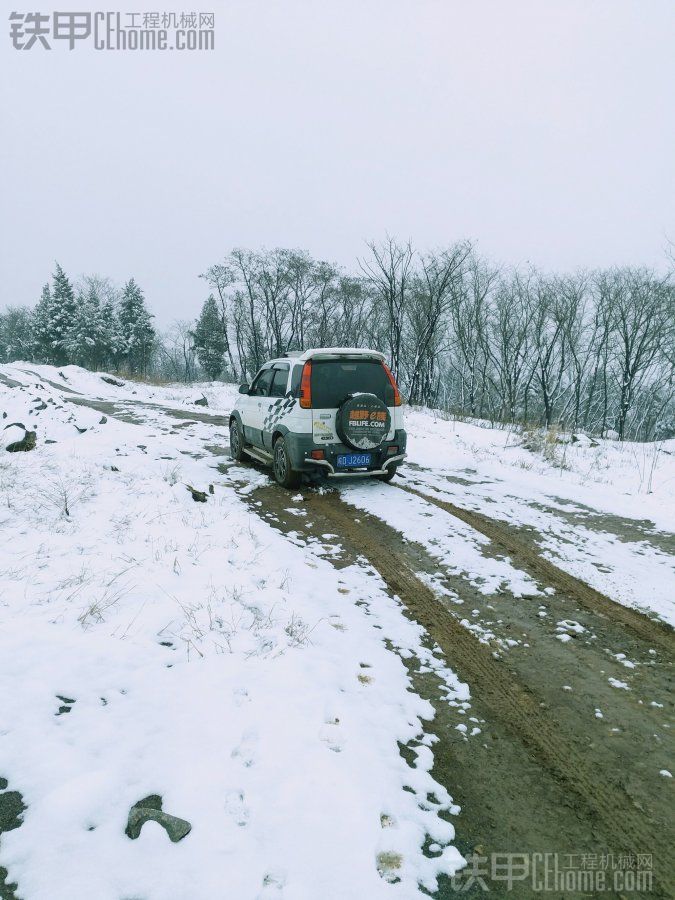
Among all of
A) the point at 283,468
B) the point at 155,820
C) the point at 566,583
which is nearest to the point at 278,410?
the point at 283,468

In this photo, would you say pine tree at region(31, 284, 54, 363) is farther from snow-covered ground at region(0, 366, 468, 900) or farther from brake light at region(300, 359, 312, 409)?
snow-covered ground at region(0, 366, 468, 900)

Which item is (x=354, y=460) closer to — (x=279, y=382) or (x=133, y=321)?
(x=279, y=382)

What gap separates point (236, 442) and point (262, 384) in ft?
5.52

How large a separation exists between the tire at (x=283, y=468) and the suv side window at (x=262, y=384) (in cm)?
127

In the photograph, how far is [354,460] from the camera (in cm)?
766

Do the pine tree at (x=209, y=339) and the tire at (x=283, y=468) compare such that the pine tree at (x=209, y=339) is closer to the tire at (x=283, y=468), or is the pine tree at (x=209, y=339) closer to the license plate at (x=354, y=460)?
the tire at (x=283, y=468)

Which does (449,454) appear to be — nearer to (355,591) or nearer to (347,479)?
(347,479)

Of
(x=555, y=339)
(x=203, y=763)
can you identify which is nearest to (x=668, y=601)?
(x=203, y=763)

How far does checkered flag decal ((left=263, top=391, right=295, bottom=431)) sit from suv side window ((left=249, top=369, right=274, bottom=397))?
0.57 m

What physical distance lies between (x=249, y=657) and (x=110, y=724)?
1001 mm

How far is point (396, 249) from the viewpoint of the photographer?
2908 centimetres

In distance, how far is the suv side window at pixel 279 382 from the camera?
322 inches

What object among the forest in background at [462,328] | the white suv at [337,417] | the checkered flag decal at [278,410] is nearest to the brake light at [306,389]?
the white suv at [337,417]

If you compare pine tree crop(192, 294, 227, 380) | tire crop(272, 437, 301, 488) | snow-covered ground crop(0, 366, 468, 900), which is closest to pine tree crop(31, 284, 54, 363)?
pine tree crop(192, 294, 227, 380)
